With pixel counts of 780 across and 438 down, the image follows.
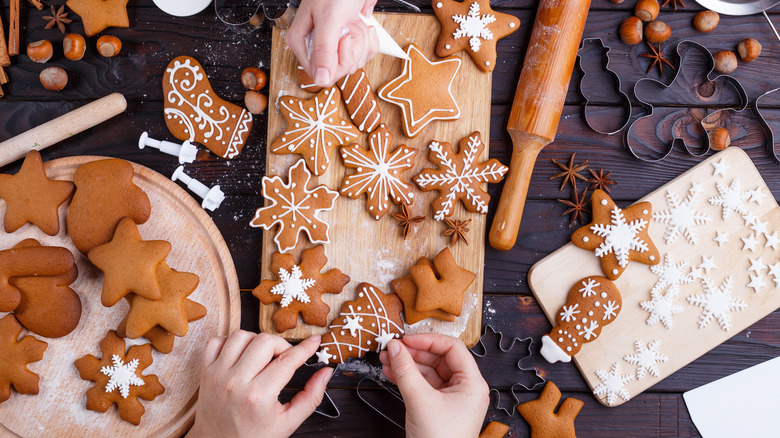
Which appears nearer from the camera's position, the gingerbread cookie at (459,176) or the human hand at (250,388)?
the human hand at (250,388)

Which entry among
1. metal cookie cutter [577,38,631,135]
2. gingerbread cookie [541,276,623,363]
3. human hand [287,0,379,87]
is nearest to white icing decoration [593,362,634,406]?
gingerbread cookie [541,276,623,363]

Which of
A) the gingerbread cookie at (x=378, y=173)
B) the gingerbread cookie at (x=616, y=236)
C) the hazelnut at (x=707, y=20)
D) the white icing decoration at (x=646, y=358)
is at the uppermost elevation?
the hazelnut at (x=707, y=20)

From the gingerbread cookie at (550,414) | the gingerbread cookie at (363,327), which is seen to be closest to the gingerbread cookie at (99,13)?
the gingerbread cookie at (363,327)

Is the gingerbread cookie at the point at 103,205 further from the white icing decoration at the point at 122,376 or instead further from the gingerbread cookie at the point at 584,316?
the gingerbread cookie at the point at 584,316

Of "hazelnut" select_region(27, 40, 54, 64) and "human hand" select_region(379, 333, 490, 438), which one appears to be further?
"hazelnut" select_region(27, 40, 54, 64)

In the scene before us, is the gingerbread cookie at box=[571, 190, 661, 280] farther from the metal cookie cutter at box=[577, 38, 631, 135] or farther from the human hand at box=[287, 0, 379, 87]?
the human hand at box=[287, 0, 379, 87]

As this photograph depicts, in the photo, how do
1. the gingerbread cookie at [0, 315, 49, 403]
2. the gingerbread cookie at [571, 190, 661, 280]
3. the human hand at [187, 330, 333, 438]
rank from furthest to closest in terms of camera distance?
the gingerbread cookie at [571, 190, 661, 280] < the gingerbread cookie at [0, 315, 49, 403] < the human hand at [187, 330, 333, 438]
